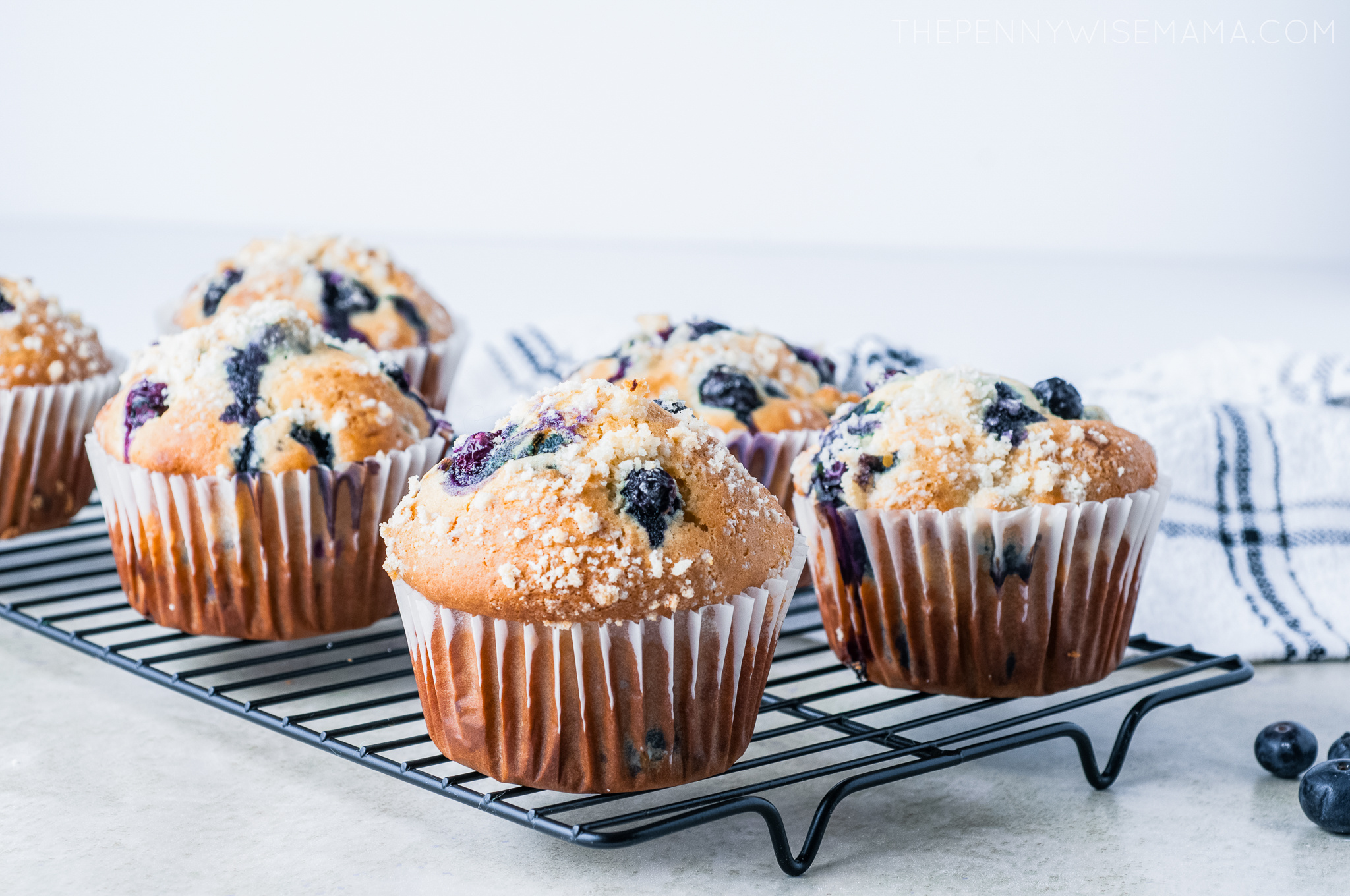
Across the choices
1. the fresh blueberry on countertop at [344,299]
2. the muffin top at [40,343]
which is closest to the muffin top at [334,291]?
the fresh blueberry on countertop at [344,299]

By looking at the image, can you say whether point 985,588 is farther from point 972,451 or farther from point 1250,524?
point 1250,524

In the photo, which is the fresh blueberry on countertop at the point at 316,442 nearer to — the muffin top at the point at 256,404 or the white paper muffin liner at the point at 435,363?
the muffin top at the point at 256,404

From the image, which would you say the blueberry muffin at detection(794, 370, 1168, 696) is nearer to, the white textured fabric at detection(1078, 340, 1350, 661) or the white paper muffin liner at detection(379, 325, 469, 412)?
the white textured fabric at detection(1078, 340, 1350, 661)

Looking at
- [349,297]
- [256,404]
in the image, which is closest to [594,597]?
[256,404]

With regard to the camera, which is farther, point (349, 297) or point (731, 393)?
point (349, 297)

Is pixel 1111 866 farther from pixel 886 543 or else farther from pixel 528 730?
pixel 528 730

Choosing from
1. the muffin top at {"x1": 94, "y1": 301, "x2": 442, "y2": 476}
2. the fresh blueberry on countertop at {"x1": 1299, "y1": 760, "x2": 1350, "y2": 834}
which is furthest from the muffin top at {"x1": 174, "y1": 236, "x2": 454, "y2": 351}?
the fresh blueberry on countertop at {"x1": 1299, "y1": 760, "x2": 1350, "y2": 834}
